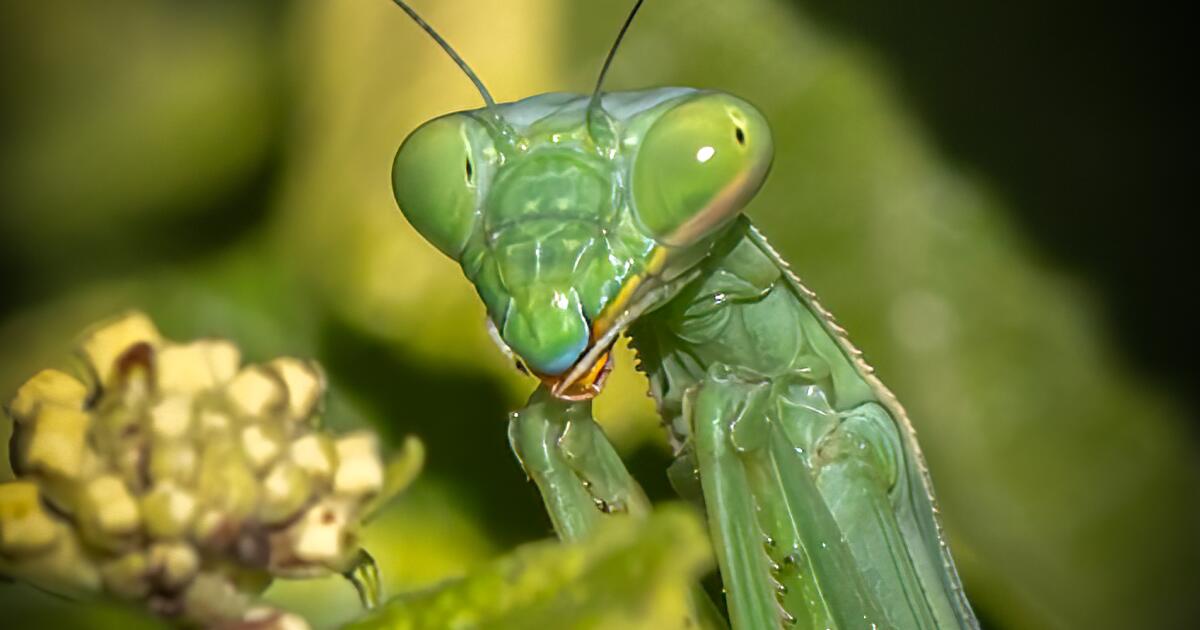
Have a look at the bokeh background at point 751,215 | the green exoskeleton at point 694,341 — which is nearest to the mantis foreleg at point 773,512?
the green exoskeleton at point 694,341

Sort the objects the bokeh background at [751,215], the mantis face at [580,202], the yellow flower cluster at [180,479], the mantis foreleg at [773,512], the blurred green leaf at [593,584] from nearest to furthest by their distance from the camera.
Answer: the blurred green leaf at [593,584]
the yellow flower cluster at [180,479]
the mantis face at [580,202]
the mantis foreleg at [773,512]
the bokeh background at [751,215]

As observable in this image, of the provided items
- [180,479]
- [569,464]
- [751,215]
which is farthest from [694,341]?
[751,215]

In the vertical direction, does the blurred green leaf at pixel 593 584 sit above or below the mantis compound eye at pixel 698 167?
below

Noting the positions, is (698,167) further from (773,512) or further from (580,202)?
(773,512)

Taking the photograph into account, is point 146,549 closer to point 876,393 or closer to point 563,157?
point 563,157

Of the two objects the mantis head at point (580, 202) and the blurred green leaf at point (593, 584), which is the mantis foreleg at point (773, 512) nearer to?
the mantis head at point (580, 202)

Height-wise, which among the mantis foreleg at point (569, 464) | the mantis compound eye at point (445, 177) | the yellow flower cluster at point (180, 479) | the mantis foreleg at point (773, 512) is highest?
the mantis compound eye at point (445, 177)

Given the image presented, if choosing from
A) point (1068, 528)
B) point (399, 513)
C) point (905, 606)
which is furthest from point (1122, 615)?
point (399, 513)
